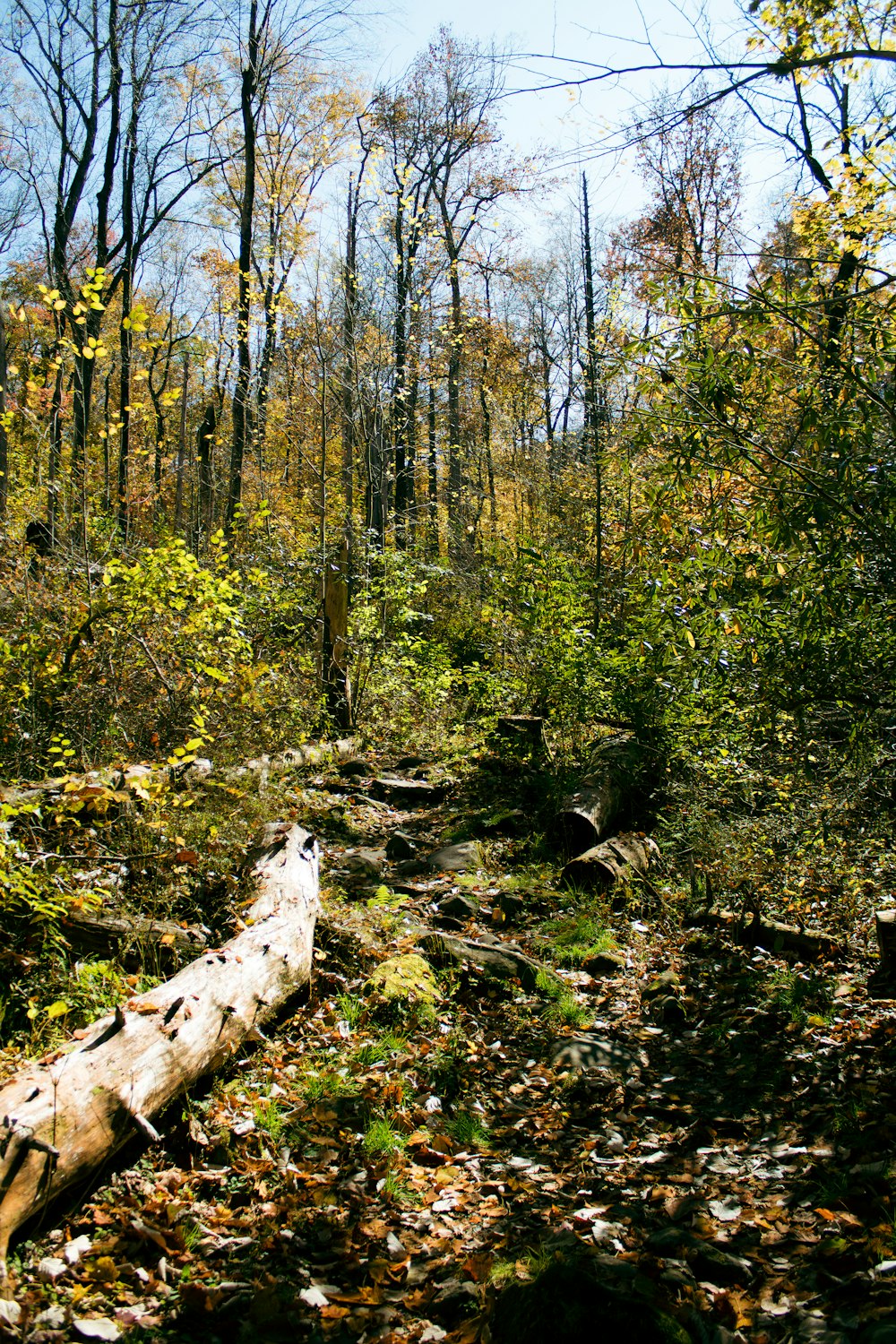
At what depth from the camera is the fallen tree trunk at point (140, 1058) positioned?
2629mm

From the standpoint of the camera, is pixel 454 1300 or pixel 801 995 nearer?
pixel 454 1300

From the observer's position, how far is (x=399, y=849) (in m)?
6.89

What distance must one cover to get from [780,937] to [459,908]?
217 cm

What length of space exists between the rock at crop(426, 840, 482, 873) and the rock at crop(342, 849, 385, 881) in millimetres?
417

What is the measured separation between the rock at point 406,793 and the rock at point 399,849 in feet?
3.98

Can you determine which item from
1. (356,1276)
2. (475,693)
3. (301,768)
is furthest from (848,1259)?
(475,693)

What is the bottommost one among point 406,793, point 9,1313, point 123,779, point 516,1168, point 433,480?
point 516,1168

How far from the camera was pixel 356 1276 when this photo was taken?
2.77 metres

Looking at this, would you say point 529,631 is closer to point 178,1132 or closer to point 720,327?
point 720,327

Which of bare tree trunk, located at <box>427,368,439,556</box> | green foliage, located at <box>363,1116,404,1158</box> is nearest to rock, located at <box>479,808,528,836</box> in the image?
green foliage, located at <box>363,1116,404,1158</box>

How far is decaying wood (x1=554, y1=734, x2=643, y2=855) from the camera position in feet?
22.4

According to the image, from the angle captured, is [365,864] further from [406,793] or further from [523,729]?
[523,729]

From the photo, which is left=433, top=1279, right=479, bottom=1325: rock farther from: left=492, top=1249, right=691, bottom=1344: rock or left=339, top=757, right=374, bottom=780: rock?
left=339, top=757, right=374, bottom=780: rock

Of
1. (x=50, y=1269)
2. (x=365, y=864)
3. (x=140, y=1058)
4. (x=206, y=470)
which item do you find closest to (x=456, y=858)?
(x=365, y=864)
